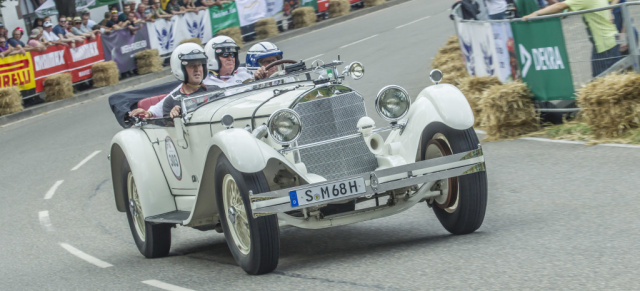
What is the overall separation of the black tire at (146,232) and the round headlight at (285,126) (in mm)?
2212

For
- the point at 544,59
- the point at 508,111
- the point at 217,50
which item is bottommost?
the point at 508,111

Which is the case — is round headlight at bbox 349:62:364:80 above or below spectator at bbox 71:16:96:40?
below

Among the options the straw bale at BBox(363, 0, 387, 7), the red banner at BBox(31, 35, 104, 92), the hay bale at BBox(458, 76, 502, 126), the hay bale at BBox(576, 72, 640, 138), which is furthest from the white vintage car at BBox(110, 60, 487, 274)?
the straw bale at BBox(363, 0, 387, 7)

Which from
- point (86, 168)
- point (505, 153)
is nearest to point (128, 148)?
point (505, 153)

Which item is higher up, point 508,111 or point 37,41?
point 37,41

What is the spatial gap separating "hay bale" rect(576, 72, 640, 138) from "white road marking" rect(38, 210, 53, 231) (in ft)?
20.0

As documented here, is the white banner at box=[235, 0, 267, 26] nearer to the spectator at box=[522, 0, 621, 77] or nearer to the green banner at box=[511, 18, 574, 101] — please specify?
the green banner at box=[511, 18, 574, 101]

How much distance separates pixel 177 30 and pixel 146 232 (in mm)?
19596

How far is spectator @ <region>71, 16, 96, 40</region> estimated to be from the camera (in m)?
24.5

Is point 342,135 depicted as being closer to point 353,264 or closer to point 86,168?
point 353,264

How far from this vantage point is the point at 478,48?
13.8 meters

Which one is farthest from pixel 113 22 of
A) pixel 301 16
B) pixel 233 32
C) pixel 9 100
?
pixel 301 16

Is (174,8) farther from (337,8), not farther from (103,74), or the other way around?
(337,8)

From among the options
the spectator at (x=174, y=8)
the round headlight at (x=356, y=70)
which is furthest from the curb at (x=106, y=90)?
the round headlight at (x=356, y=70)
